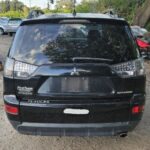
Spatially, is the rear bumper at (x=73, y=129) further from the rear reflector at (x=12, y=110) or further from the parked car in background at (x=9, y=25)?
the parked car in background at (x=9, y=25)

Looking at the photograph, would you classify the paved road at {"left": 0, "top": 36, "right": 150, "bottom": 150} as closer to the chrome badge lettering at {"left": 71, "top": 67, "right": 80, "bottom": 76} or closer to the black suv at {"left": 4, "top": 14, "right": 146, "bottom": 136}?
the black suv at {"left": 4, "top": 14, "right": 146, "bottom": 136}

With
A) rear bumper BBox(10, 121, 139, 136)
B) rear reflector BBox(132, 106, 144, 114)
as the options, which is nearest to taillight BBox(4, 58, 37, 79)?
rear bumper BBox(10, 121, 139, 136)

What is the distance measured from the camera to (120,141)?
5.07m

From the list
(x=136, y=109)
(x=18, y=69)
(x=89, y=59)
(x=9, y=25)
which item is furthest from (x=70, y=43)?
(x=9, y=25)

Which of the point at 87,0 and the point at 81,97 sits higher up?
the point at 81,97

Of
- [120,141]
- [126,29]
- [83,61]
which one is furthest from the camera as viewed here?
[120,141]

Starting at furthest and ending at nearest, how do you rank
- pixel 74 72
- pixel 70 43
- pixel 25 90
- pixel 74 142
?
1. pixel 74 142
2. pixel 70 43
3. pixel 25 90
4. pixel 74 72

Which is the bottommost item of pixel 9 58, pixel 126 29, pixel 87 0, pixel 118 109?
pixel 87 0

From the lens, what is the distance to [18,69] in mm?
4238

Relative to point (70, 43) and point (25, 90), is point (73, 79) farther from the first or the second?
point (25, 90)

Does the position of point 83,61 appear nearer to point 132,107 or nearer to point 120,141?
point 132,107

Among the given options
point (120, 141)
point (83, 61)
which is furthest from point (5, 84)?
point (120, 141)

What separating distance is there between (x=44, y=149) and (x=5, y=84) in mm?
1045

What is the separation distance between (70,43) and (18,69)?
0.69 meters
